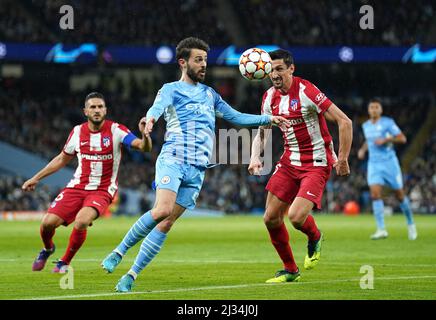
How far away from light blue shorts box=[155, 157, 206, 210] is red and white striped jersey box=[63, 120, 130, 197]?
2.69 metres

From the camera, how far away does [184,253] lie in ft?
53.4

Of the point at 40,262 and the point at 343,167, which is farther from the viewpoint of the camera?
the point at 40,262

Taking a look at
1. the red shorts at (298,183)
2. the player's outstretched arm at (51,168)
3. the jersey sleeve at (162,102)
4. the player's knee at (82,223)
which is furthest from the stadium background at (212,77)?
the jersey sleeve at (162,102)

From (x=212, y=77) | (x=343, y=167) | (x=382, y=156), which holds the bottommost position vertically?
(x=343, y=167)

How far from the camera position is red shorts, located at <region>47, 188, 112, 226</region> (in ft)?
41.2

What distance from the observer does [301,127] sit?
11.6 m

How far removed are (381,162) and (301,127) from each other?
8.66 metres

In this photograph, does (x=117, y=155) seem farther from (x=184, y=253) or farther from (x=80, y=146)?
(x=184, y=253)

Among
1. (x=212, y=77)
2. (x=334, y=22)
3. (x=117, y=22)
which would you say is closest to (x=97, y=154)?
(x=117, y=22)

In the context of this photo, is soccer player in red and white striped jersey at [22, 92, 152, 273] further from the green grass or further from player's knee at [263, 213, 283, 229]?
player's knee at [263, 213, 283, 229]

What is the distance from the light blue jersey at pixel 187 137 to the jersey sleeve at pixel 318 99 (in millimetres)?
1025

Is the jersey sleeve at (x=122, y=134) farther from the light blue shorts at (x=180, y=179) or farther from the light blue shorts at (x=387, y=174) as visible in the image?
the light blue shorts at (x=387, y=174)

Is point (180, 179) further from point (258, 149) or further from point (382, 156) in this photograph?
point (382, 156)
